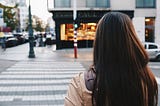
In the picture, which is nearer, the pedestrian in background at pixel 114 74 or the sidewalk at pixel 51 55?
the pedestrian in background at pixel 114 74

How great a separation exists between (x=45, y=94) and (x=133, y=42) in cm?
853

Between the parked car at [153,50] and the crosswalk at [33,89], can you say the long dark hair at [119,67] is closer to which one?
the crosswalk at [33,89]

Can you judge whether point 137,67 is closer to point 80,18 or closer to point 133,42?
point 133,42

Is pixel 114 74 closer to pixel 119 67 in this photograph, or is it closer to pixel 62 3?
pixel 119 67

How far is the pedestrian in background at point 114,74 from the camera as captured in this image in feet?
6.28

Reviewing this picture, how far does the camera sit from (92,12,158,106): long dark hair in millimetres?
1922

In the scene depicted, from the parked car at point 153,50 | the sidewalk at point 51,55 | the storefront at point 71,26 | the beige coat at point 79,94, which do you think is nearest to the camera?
the beige coat at point 79,94

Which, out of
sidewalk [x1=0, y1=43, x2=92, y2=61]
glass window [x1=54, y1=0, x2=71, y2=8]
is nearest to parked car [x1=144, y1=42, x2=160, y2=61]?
sidewalk [x1=0, y1=43, x2=92, y2=61]

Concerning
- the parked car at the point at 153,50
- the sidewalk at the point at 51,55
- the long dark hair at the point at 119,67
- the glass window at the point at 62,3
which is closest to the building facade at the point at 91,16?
the glass window at the point at 62,3

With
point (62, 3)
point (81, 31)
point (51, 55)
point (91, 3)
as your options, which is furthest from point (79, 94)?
point (81, 31)

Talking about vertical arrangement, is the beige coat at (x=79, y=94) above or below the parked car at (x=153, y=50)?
above

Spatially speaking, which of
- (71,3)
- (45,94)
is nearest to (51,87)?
(45,94)

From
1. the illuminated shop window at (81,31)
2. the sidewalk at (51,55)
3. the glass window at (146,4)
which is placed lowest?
the sidewalk at (51,55)

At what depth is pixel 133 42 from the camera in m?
2.01
